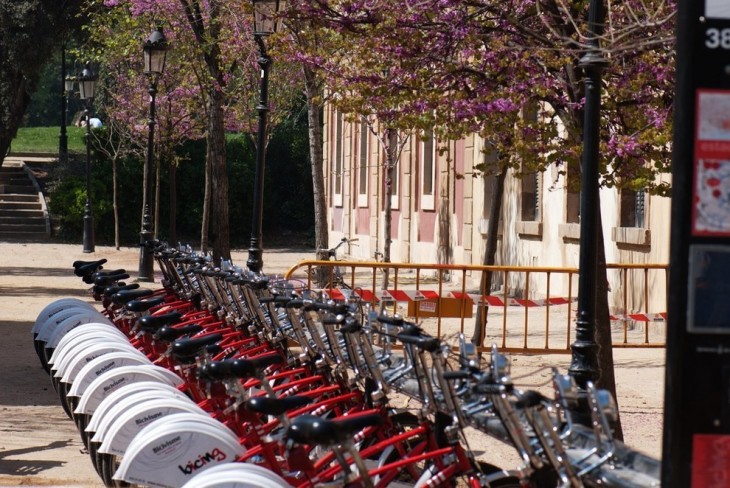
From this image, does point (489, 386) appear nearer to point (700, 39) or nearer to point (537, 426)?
point (537, 426)

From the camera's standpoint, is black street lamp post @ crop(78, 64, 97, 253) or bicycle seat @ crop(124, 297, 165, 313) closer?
bicycle seat @ crop(124, 297, 165, 313)

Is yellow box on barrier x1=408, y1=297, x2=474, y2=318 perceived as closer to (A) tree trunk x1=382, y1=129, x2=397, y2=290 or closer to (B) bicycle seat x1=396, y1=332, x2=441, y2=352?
(B) bicycle seat x1=396, y1=332, x2=441, y2=352

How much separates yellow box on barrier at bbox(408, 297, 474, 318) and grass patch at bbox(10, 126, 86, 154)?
40730mm

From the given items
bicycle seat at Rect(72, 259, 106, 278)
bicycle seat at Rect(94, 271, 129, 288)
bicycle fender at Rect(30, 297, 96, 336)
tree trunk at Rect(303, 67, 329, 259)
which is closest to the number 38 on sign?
bicycle fender at Rect(30, 297, 96, 336)

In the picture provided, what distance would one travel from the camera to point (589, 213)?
7.39 meters

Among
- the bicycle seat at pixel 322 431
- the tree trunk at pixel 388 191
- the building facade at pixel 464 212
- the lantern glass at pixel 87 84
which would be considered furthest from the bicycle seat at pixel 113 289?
the lantern glass at pixel 87 84

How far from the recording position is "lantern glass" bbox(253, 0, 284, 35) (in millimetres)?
12328

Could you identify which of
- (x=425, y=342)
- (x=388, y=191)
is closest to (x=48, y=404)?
(x=425, y=342)

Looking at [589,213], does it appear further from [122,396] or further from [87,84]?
[87,84]

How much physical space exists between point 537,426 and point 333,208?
37354 millimetres

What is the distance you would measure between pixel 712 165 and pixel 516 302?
447 inches

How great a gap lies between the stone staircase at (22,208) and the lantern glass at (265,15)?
28.8 m

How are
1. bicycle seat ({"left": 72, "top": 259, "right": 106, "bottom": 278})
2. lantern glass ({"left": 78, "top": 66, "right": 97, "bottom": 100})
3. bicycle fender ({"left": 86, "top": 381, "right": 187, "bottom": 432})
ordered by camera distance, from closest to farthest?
bicycle fender ({"left": 86, "top": 381, "right": 187, "bottom": 432})
bicycle seat ({"left": 72, "top": 259, "right": 106, "bottom": 278})
lantern glass ({"left": 78, "top": 66, "right": 97, "bottom": 100})

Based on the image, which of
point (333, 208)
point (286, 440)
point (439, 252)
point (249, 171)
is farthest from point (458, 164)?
point (286, 440)
